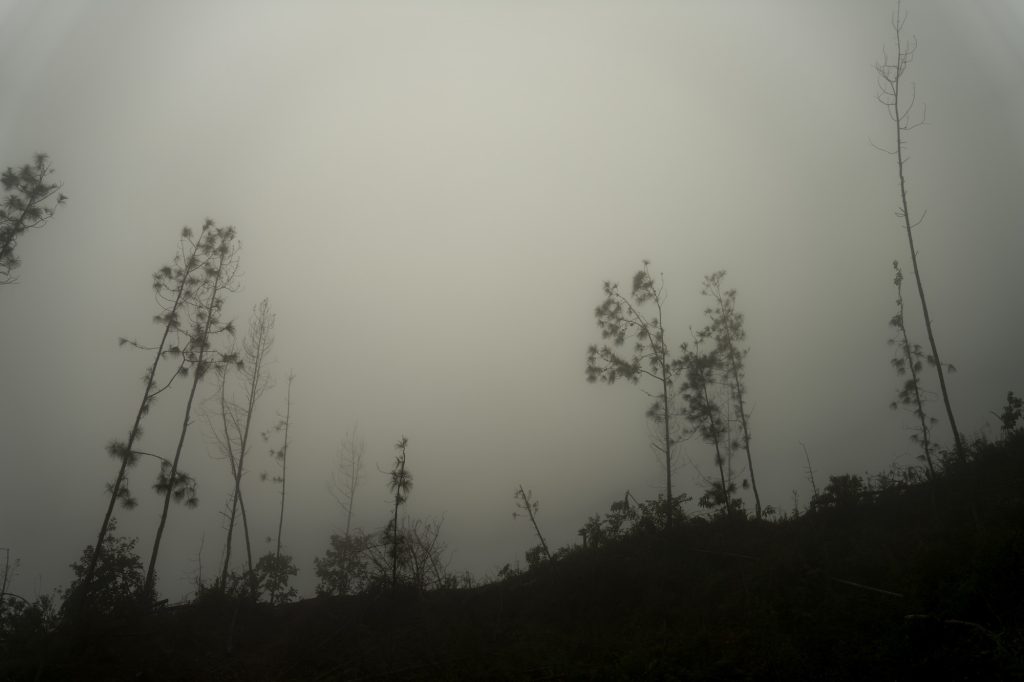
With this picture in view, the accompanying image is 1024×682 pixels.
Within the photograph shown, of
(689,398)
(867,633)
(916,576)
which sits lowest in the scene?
(867,633)

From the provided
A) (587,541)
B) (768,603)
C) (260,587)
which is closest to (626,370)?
(587,541)

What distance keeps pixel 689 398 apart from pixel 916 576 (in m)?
16.6

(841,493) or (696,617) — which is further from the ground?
(841,493)

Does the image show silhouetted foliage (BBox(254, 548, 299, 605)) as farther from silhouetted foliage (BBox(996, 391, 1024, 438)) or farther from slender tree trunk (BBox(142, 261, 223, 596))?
silhouetted foliage (BBox(996, 391, 1024, 438))

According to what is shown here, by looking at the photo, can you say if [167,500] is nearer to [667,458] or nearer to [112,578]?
[112,578]

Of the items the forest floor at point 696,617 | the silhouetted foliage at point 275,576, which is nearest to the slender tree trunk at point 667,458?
the forest floor at point 696,617

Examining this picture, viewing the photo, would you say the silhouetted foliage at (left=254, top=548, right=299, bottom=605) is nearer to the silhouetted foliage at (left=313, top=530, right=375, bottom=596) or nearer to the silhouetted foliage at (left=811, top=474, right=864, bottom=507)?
the silhouetted foliage at (left=313, top=530, right=375, bottom=596)

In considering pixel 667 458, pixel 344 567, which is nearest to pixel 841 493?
pixel 667 458

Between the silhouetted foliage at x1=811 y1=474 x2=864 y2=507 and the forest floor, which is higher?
the silhouetted foliage at x1=811 y1=474 x2=864 y2=507

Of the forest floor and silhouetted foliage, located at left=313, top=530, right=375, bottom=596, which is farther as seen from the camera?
silhouetted foliage, located at left=313, top=530, right=375, bottom=596

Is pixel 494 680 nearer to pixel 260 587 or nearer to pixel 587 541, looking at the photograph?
pixel 587 541

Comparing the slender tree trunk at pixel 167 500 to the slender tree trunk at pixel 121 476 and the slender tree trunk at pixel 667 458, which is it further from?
the slender tree trunk at pixel 667 458

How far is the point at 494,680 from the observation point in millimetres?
13109

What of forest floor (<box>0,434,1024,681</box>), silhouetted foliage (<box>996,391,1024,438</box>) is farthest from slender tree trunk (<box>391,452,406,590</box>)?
silhouetted foliage (<box>996,391,1024,438</box>)
